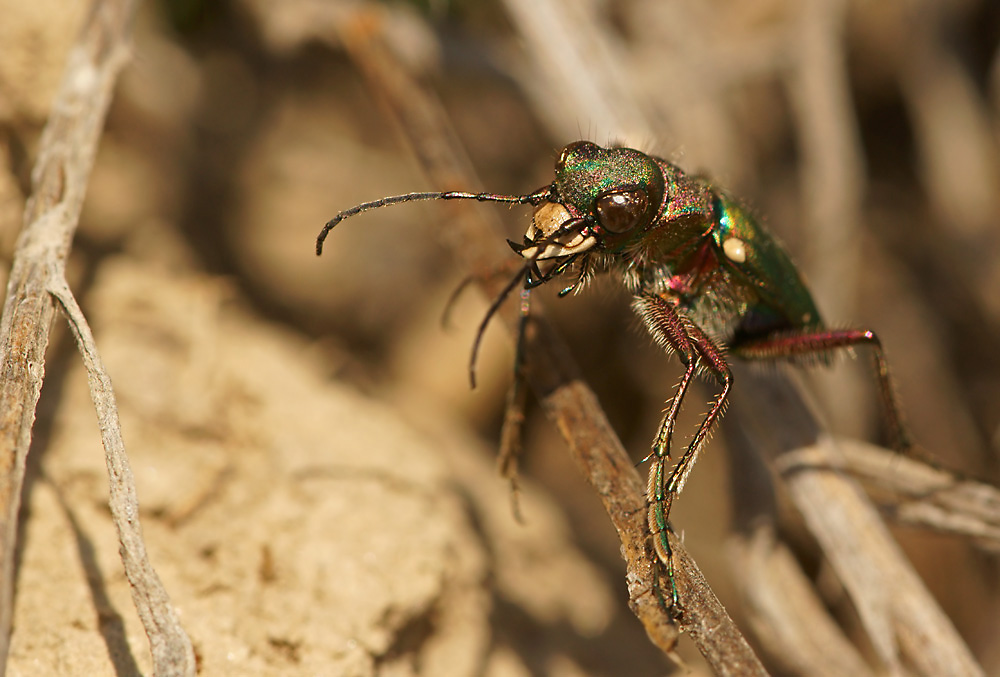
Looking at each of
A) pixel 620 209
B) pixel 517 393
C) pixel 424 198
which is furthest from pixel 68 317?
pixel 620 209

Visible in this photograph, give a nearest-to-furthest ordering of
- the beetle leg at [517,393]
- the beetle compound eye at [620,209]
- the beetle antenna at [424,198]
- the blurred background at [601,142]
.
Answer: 1. the beetle antenna at [424,198]
2. the beetle compound eye at [620,209]
3. the beetle leg at [517,393]
4. the blurred background at [601,142]

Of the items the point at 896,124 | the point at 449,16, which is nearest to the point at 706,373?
the point at 449,16

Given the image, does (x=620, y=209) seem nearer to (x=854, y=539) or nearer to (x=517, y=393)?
(x=517, y=393)

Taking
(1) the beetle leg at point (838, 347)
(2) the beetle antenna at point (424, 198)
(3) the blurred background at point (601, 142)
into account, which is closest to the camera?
(2) the beetle antenna at point (424, 198)

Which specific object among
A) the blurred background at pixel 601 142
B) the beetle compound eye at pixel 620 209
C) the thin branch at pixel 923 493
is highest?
the blurred background at pixel 601 142

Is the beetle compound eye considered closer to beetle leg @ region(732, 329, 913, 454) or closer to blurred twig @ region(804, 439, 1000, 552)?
beetle leg @ region(732, 329, 913, 454)

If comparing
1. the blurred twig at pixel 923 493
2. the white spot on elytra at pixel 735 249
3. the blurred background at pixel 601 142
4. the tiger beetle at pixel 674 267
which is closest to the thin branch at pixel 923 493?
the blurred twig at pixel 923 493

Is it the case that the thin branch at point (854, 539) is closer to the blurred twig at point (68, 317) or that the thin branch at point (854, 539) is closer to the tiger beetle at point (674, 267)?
the tiger beetle at point (674, 267)

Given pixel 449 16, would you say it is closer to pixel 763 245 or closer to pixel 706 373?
pixel 763 245
